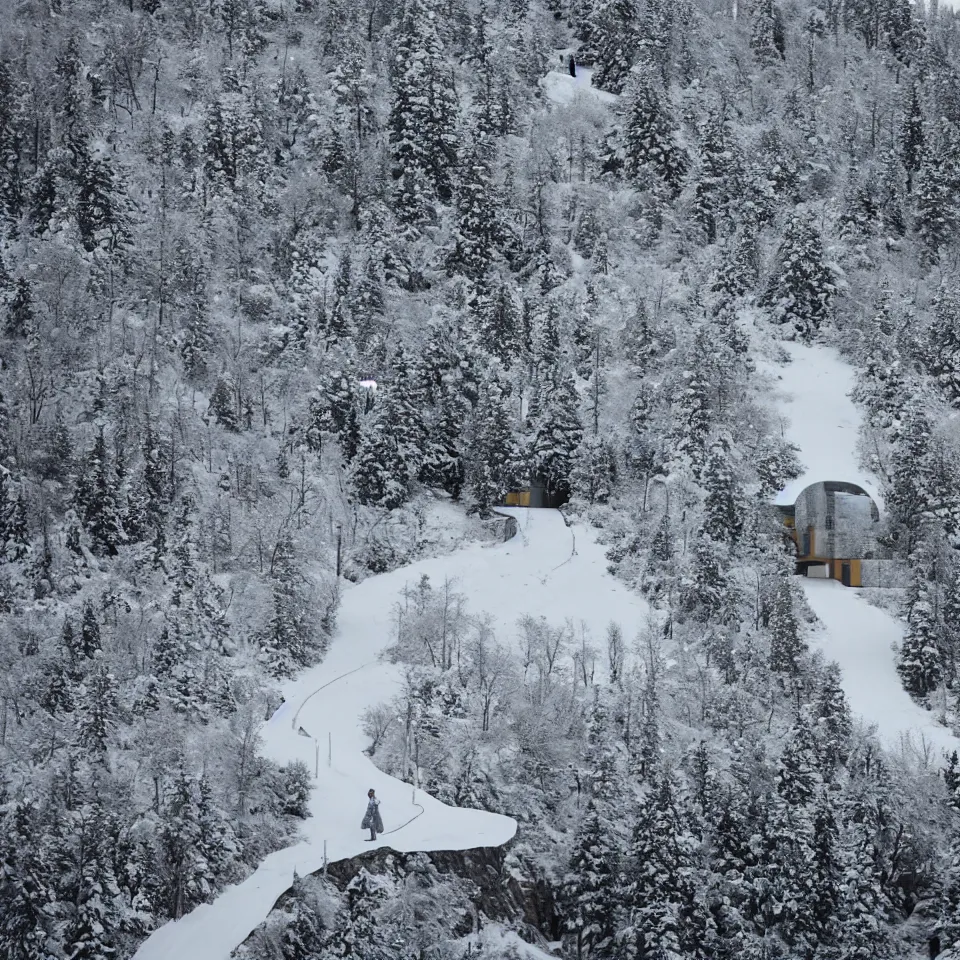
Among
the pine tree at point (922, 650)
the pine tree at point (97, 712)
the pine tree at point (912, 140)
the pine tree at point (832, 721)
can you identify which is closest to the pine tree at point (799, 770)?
the pine tree at point (832, 721)

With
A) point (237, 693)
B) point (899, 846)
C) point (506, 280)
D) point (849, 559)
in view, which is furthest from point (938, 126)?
point (237, 693)

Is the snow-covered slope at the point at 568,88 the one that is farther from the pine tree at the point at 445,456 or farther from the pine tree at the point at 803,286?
the pine tree at the point at 445,456

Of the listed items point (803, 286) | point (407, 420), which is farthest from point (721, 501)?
point (803, 286)

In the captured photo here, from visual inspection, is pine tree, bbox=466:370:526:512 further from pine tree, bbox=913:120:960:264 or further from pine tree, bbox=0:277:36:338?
pine tree, bbox=913:120:960:264

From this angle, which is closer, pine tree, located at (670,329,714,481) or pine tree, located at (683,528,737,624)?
pine tree, located at (683,528,737,624)

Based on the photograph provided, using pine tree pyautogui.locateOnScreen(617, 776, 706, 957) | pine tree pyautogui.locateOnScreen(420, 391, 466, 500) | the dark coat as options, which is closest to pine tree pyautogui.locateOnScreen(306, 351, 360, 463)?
pine tree pyautogui.locateOnScreen(420, 391, 466, 500)

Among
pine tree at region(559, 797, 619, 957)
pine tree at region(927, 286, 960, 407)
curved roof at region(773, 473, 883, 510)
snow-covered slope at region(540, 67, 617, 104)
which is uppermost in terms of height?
snow-covered slope at region(540, 67, 617, 104)
